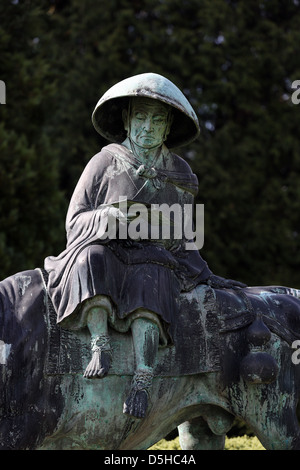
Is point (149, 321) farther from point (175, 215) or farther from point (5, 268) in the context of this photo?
point (5, 268)

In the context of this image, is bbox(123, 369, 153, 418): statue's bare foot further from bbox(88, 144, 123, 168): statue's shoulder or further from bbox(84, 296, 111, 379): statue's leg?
bbox(88, 144, 123, 168): statue's shoulder

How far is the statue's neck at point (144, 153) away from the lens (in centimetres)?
495

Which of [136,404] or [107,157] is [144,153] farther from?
[136,404]

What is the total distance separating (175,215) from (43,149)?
477cm

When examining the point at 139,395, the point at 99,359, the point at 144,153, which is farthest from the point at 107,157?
the point at 139,395

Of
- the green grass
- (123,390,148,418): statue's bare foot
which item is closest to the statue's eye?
(123,390,148,418): statue's bare foot

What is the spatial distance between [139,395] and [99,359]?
0.30 meters

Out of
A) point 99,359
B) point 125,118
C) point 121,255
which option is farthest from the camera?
point 125,118

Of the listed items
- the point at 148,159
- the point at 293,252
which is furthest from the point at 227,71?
the point at 148,159

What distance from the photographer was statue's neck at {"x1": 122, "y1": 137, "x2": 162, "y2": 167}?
4945 mm

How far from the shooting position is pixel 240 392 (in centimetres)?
495

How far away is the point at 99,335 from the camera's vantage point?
4.46 m

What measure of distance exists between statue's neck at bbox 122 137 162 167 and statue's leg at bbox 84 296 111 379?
3.05ft

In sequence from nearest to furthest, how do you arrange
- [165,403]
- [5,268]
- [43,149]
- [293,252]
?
1. [165,403]
2. [5,268]
3. [43,149]
4. [293,252]
